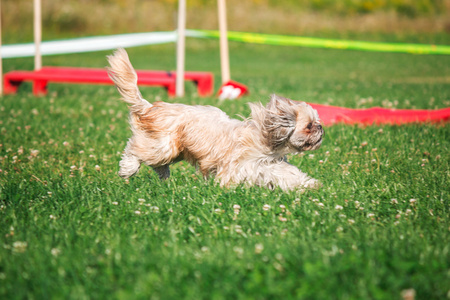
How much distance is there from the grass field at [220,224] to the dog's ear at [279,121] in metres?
0.52

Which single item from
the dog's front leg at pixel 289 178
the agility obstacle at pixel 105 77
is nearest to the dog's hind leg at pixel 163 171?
the dog's front leg at pixel 289 178

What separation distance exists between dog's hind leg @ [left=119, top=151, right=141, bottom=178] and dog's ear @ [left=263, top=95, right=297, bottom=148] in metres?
1.48

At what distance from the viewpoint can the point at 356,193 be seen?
15.9 feet

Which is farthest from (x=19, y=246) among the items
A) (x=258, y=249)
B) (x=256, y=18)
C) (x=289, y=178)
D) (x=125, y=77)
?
(x=256, y=18)

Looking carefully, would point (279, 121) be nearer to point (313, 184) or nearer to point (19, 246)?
point (313, 184)

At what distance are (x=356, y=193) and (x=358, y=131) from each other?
8.39 ft

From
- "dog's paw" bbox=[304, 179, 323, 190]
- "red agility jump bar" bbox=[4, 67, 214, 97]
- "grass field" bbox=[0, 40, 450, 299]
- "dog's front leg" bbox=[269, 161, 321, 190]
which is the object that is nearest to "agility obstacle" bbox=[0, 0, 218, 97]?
"red agility jump bar" bbox=[4, 67, 214, 97]

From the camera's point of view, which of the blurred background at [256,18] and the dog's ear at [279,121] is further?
the blurred background at [256,18]

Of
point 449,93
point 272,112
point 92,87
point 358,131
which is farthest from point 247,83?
point 272,112

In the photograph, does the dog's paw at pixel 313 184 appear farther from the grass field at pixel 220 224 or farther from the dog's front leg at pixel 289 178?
the grass field at pixel 220 224

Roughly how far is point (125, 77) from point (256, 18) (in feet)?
91.5

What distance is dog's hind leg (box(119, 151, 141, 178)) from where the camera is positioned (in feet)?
18.1

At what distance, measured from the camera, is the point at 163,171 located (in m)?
5.71

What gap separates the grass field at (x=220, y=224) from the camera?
9.96 feet
